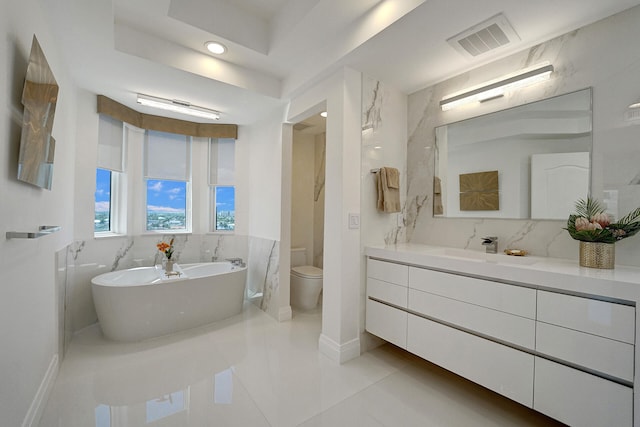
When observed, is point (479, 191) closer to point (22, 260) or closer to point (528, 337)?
point (528, 337)

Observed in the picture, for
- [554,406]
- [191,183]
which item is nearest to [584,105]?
[554,406]

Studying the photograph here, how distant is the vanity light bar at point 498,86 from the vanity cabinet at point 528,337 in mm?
1450

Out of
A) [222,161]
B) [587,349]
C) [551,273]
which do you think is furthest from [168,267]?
[587,349]

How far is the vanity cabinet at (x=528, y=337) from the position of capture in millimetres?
1264

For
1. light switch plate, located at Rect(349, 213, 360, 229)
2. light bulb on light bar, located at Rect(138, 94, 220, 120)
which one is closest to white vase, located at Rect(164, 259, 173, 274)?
light bulb on light bar, located at Rect(138, 94, 220, 120)

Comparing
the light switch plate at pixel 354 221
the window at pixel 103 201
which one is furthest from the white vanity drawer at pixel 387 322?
the window at pixel 103 201

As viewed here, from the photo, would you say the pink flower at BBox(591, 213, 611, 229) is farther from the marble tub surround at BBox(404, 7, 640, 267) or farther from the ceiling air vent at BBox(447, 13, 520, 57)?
the ceiling air vent at BBox(447, 13, 520, 57)

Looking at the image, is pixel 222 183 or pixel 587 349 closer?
pixel 587 349

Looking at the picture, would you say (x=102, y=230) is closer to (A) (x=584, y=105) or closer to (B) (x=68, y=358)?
(B) (x=68, y=358)

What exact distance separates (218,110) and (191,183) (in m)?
1.15

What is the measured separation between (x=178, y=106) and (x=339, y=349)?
121 inches

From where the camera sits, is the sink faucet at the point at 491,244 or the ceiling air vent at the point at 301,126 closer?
the sink faucet at the point at 491,244

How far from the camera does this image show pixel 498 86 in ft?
6.88

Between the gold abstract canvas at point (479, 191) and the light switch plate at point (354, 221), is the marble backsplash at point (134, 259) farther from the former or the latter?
the gold abstract canvas at point (479, 191)
